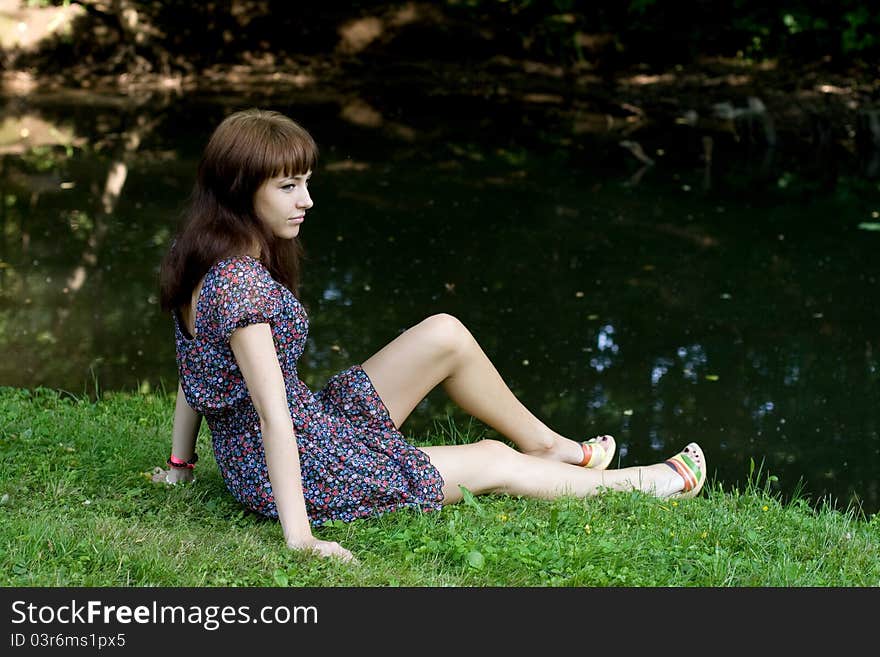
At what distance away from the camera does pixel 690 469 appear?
427 centimetres

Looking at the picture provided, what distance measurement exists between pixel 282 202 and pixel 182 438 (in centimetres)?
89

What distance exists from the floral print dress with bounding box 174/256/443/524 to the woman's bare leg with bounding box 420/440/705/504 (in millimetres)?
82

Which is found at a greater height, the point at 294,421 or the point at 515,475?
the point at 294,421

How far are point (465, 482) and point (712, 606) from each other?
990 millimetres

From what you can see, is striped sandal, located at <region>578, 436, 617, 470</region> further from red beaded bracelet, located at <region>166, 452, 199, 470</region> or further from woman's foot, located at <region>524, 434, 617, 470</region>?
red beaded bracelet, located at <region>166, 452, 199, 470</region>

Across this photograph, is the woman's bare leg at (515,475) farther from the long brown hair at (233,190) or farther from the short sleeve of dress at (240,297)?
the long brown hair at (233,190)

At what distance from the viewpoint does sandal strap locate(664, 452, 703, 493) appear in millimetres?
4234

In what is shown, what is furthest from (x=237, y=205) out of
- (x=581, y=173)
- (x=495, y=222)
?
(x=581, y=173)

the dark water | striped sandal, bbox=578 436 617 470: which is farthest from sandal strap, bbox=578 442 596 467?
the dark water

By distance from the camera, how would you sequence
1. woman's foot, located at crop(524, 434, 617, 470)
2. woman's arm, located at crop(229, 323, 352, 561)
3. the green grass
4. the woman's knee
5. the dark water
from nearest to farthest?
1. the green grass
2. woman's arm, located at crop(229, 323, 352, 561)
3. the woman's knee
4. woman's foot, located at crop(524, 434, 617, 470)
5. the dark water

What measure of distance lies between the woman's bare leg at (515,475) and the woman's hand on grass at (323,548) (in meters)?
0.57

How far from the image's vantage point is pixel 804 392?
602 cm

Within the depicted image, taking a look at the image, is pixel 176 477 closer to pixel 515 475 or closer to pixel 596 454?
pixel 515 475

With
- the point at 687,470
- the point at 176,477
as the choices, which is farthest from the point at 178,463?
the point at 687,470
